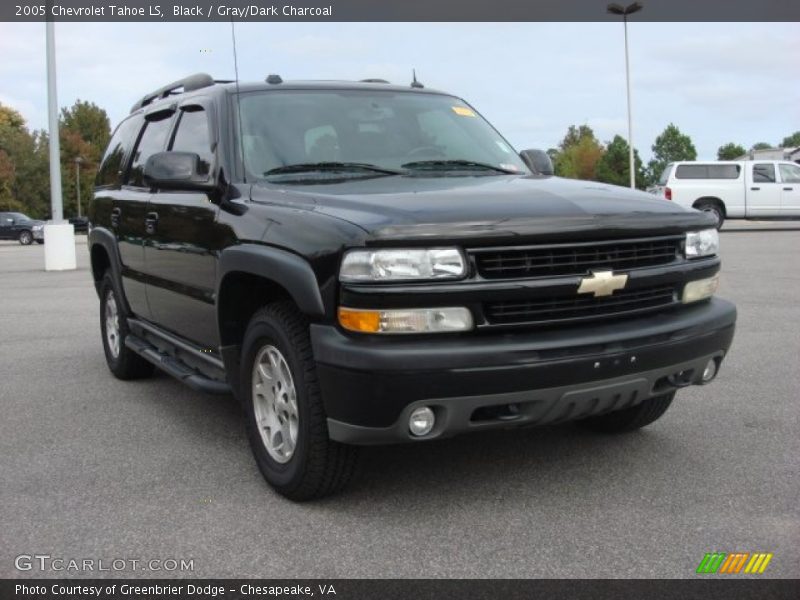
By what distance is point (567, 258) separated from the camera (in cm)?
317

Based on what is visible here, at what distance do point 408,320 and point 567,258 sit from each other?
70cm

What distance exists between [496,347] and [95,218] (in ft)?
14.2

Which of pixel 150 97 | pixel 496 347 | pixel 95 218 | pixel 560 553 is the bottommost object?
pixel 560 553

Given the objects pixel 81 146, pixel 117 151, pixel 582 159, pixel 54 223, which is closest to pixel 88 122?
pixel 81 146

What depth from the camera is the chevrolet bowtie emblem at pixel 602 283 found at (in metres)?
3.15

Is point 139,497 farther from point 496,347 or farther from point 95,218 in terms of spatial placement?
point 95,218

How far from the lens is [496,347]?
295 centimetres

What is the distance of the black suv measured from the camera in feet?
9.68

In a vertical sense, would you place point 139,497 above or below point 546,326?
below

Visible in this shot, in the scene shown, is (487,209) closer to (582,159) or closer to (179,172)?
(179,172)

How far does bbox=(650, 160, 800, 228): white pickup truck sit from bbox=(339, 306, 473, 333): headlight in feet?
70.4
